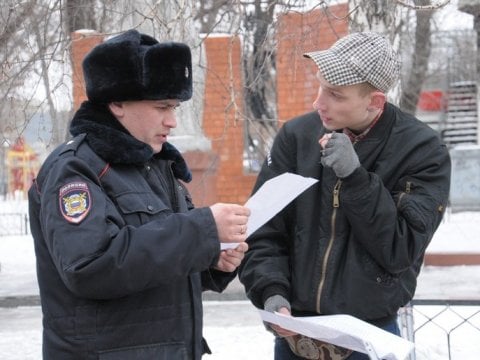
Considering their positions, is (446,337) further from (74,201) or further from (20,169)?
(20,169)

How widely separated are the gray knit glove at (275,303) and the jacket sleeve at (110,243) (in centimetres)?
56

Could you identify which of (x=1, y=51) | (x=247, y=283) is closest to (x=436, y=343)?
(x=247, y=283)

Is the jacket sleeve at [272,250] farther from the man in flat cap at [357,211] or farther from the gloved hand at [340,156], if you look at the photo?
the gloved hand at [340,156]

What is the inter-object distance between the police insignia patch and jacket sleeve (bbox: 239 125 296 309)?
2.76 feet

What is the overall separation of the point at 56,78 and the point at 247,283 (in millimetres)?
5092

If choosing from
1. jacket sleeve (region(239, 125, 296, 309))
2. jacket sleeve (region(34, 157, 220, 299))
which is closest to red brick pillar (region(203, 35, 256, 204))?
jacket sleeve (region(239, 125, 296, 309))

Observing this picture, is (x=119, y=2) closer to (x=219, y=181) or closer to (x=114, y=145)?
(x=219, y=181)

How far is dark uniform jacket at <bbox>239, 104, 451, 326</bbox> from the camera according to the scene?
2.30 meters

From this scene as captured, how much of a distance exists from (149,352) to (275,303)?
585mm

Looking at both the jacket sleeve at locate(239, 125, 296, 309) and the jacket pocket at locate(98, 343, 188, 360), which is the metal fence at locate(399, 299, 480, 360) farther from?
the jacket pocket at locate(98, 343, 188, 360)

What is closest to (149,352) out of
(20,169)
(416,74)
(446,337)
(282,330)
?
(282,330)

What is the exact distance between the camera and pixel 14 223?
2088 cm

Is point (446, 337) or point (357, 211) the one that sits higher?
point (357, 211)

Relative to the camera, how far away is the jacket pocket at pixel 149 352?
1889 mm
